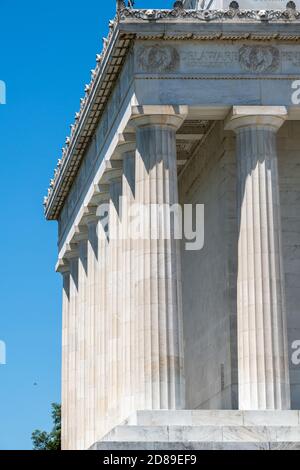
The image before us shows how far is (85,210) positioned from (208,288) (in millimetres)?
15409

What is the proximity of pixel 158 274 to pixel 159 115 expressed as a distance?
9.07m

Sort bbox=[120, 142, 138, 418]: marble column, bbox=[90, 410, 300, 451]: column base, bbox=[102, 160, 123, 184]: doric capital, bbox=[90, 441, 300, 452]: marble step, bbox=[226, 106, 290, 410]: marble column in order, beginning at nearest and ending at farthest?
1. bbox=[90, 441, 300, 452]: marble step
2. bbox=[90, 410, 300, 451]: column base
3. bbox=[226, 106, 290, 410]: marble column
4. bbox=[120, 142, 138, 418]: marble column
5. bbox=[102, 160, 123, 184]: doric capital

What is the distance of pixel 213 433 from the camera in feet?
279

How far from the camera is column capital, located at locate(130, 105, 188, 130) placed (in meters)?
91.5

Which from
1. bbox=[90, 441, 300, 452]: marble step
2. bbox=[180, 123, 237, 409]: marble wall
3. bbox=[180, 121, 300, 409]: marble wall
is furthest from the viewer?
bbox=[180, 123, 237, 409]: marble wall


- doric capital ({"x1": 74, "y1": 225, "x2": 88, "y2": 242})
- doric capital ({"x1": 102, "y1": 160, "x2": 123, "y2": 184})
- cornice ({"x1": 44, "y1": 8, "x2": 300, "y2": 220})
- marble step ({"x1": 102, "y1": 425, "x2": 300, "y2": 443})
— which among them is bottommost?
marble step ({"x1": 102, "y1": 425, "x2": 300, "y2": 443})

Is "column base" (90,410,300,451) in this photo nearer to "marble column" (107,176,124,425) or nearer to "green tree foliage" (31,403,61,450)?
"marble column" (107,176,124,425)

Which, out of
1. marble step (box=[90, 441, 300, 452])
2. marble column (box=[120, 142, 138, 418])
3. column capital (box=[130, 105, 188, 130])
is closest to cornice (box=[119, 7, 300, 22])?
column capital (box=[130, 105, 188, 130])

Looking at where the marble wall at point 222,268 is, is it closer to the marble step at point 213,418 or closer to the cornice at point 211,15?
the marble step at point 213,418

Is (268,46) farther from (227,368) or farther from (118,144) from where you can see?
(227,368)

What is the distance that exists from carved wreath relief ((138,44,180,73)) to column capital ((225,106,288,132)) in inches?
172

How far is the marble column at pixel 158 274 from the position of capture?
8881 centimetres

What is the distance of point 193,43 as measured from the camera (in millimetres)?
92562

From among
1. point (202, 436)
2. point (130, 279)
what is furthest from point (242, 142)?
point (202, 436)
